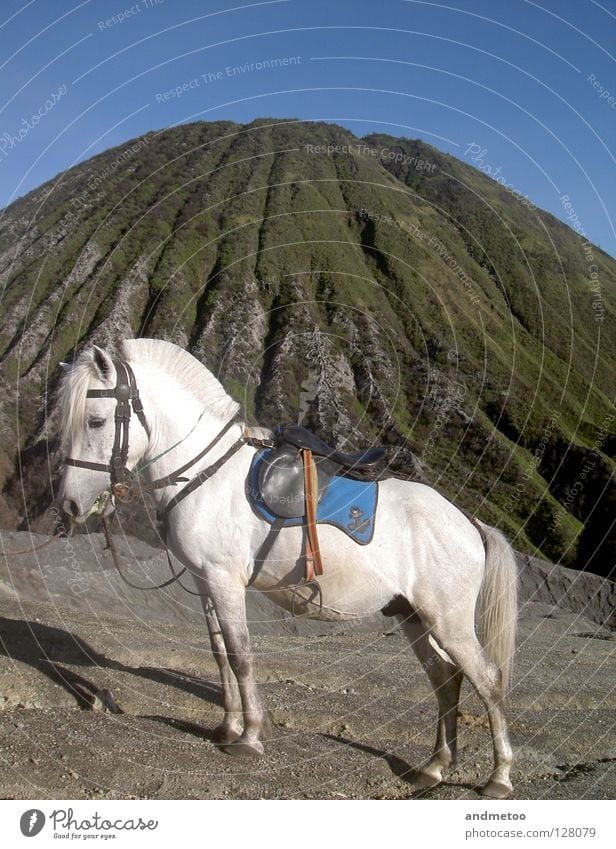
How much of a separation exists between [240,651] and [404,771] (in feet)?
7.85

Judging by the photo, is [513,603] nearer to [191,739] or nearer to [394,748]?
[394,748]

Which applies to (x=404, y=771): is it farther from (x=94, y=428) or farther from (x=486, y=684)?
(x=94, y=428)

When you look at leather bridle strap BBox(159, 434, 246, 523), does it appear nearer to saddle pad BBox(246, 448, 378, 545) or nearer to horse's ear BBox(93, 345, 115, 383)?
saddle pad BBox(246, 448, 378, 545)

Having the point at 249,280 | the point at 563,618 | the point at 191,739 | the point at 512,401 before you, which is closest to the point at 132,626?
the point at 191,739

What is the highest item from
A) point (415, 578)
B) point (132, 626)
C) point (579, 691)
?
point (415, 578)

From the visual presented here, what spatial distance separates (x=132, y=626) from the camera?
49.3 feet

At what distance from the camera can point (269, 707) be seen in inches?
384

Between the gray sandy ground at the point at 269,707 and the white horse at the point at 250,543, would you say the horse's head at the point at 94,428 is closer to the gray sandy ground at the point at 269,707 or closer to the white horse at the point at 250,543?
the white horse at the point at 250,543

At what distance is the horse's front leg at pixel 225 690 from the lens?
800 cm

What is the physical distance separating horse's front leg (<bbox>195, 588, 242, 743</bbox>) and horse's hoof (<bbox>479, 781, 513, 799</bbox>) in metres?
2.82

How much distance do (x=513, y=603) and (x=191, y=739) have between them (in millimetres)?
4077

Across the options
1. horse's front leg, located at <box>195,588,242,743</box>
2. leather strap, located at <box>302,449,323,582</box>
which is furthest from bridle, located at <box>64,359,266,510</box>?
horse's front leg, located at <box>195,588,242,743</box>

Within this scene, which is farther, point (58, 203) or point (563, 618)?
point (58, 203)
